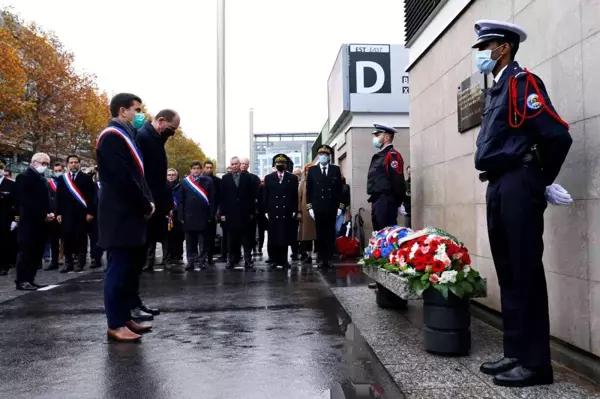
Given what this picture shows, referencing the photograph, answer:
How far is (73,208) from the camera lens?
10.5 meters

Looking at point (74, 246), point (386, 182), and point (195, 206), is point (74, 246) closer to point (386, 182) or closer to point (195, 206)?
point (195, 206)

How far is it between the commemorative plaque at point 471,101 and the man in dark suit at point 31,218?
6107 millimetres

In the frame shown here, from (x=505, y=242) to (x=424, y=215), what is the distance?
3.69m

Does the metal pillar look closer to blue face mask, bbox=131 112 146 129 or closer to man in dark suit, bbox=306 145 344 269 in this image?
man in dark suit, bbox=306 145 344 269

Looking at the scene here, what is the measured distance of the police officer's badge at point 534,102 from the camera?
3426mm

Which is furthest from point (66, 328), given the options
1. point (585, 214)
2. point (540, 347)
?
point (585, 214)

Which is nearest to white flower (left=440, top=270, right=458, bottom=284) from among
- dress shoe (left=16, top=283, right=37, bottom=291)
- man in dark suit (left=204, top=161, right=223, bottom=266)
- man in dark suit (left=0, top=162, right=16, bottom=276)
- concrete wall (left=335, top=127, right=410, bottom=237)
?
dress shoe (left=16, top=283, right=37, bottom=291)

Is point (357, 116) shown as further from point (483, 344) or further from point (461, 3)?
point (483, 344)

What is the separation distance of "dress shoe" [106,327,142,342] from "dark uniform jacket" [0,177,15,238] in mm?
7176

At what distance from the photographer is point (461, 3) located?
5836 millimetres

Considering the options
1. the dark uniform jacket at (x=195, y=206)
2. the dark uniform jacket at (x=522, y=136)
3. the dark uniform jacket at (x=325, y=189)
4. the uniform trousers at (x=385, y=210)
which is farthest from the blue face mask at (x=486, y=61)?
the dark uniform jacket at (x=195, y=206)

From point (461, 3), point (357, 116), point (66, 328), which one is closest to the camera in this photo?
point (66, 328)

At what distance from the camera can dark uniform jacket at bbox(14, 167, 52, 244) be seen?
27.0ft

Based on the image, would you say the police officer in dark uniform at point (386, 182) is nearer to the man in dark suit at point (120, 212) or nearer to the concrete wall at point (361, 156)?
the man in dark suit at point (120, 212)
